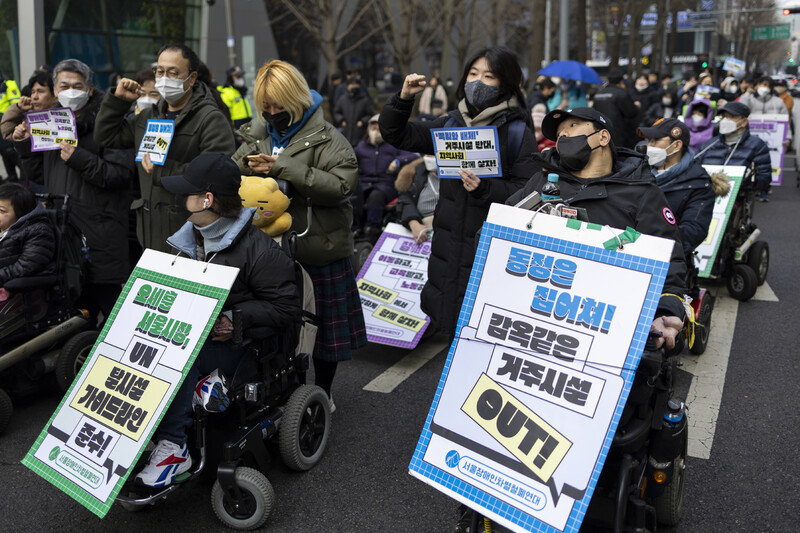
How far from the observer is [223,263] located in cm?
348

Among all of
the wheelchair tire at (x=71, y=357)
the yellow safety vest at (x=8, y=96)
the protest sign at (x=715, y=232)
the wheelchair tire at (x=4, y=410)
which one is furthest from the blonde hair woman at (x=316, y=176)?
the yellow safety vest at (x=8, y=96)

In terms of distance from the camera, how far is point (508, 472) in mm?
2605

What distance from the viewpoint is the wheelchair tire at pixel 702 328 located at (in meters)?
5.63

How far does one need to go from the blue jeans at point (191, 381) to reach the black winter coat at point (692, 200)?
327 cm

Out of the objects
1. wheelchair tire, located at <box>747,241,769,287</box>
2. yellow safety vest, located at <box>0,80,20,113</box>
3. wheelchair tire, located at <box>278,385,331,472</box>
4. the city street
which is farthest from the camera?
yellow safety vest, located at <box>0,80,20,113</box>

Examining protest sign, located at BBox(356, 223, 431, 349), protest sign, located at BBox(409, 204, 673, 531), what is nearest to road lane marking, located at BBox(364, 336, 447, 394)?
protest sign, located at BBox(356, 223, 431, 349)

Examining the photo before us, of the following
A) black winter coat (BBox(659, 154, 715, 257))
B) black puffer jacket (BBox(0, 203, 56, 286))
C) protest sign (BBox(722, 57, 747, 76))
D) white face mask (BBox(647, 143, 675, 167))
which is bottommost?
black puffer jacket (BBox(0, 203, 56, 286))

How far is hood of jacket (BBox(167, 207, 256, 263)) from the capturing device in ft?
11.3

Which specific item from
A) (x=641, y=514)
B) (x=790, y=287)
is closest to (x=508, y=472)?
(x=641, y=514)

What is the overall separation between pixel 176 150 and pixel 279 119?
788mm

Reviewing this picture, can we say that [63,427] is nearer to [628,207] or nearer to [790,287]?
[628,207]

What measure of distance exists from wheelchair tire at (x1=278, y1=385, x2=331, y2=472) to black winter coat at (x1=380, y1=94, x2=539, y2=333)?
0.76 meters

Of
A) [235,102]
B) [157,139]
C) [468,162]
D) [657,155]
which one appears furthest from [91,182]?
[235,102]

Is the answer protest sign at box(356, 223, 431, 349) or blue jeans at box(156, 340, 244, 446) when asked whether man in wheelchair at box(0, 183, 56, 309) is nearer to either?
blue jeans at box(156, 340, 244, 446)
